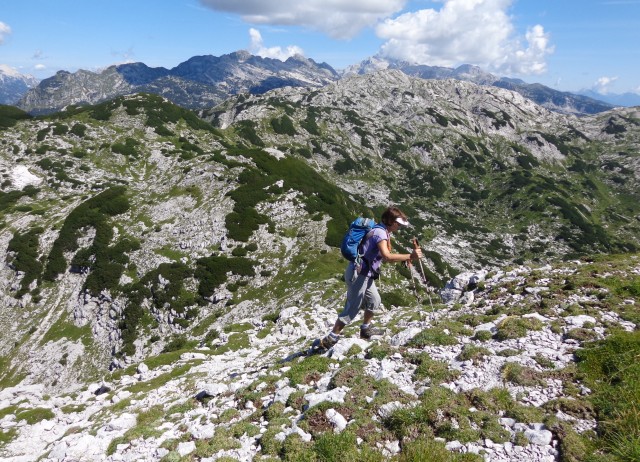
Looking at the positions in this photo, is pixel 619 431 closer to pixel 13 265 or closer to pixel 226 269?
pixel 226 269

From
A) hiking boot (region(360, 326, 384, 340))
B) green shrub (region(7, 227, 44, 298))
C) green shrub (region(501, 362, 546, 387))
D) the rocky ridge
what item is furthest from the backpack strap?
green shrub (region(7, 227, 44, 298))

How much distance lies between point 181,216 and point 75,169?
52263 mm

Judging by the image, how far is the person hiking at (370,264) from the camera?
1189 centimetres

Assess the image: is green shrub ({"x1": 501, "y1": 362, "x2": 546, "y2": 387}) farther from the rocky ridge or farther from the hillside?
the hillside

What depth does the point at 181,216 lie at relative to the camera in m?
58.9

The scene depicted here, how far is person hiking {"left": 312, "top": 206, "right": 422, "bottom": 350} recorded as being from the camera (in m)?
11.9

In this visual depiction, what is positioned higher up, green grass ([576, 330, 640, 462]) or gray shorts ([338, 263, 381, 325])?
gray shorts ([338, 263, 381, 325])

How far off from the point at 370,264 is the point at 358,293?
4.44ft

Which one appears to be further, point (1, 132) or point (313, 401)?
point (1, 132)

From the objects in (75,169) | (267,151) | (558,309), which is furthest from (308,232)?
(75,169)

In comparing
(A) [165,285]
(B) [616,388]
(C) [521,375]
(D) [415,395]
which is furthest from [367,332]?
(A) [165,285]

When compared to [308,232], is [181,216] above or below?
above

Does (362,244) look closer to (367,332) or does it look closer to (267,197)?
(367,332)

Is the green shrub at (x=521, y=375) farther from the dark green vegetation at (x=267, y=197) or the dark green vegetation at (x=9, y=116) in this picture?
the dark green vegetation at (x=9, y=116)
